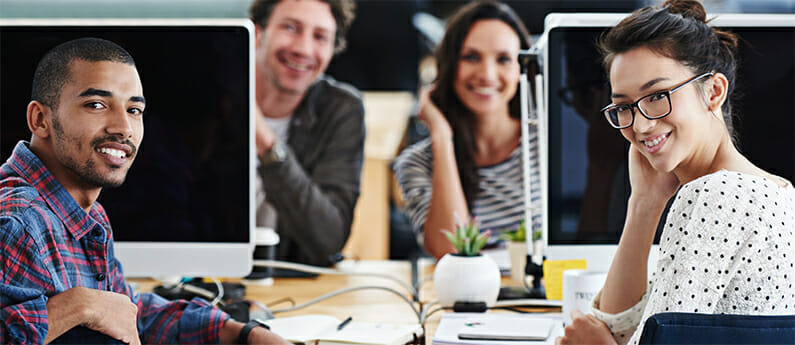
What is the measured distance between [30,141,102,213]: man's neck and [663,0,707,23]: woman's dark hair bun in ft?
2.70

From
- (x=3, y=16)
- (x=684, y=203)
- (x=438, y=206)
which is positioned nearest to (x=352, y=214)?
(x=438, y=206)

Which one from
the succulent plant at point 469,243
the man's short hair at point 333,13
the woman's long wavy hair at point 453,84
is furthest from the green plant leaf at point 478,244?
the man's short hair at point 333,13

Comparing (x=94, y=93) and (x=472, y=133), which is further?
(x=472, y=133)

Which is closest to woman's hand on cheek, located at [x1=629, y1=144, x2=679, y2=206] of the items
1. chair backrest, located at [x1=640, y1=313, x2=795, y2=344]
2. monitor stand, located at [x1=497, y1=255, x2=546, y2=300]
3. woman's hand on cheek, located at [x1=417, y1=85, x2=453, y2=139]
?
chair backrest, located at [x1=640, y1=313, x2=795, y2=344]

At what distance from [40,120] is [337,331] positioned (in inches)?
22.5

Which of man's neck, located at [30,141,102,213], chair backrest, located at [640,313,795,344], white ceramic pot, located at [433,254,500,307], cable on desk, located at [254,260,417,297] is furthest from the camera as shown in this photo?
cable on desk, located at [254,260,417,297]

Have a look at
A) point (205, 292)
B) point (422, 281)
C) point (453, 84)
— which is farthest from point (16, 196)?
point (453, 84)

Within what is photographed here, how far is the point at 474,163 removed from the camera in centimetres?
241

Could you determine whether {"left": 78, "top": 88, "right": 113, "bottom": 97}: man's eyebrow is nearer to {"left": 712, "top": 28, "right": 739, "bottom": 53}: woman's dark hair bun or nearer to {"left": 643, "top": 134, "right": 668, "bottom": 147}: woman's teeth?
{"left": 643, "top": 134, "right": 668, "bottom": 147}: woman's teeth

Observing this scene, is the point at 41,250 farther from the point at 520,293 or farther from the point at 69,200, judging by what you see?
the point at 520,293

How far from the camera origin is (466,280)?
52.1 inches

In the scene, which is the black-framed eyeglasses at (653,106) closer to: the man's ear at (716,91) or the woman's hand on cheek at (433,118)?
the man's ear at (716,91)

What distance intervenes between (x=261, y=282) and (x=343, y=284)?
0.66 feet

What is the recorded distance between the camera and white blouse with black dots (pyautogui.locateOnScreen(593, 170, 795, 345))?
757mm
